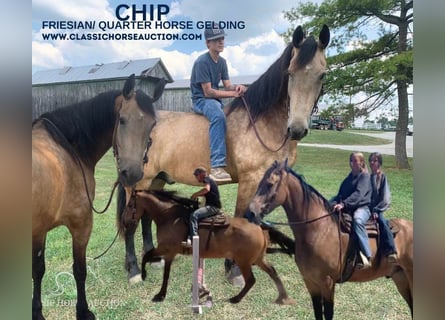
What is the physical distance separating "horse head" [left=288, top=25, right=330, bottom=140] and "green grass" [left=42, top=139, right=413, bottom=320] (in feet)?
1.02

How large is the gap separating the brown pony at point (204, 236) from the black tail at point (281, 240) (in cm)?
6

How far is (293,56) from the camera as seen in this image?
2.78 metres

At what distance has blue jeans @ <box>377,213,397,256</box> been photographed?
9.32 ft

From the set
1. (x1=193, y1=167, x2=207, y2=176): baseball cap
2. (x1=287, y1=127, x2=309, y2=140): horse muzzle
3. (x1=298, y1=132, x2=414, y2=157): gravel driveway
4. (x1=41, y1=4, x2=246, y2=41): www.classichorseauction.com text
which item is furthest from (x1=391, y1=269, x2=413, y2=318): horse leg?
(x1=41, y1=4, x2=246, y2=41): www.classichorseauction.com text

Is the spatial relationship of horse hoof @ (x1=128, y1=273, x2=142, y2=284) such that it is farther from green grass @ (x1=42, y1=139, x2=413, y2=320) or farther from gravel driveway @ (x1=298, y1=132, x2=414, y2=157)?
gravel driveway @ (x1=298, y1=132, x2=414, y2=157)

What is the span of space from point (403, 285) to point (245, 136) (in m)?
1.80

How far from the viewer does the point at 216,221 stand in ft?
9.39

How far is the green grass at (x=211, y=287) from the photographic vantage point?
2.94 meters

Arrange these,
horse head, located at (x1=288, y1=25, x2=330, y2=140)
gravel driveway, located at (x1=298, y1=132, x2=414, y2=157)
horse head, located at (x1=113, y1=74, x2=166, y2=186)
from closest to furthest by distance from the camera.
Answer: horse head, located at (x1=288, y1=25, x2=330, y2=140)
horse head, located at (x1=113, y1=74, x2=166, y2=186)
gravel driveway, located at (x1=298, y1=132, x2=414, y2=157)

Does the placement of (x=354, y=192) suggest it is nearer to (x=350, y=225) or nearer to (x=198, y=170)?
(x=350, y=225)

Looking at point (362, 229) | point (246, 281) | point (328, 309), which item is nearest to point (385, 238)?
point (362, 229)

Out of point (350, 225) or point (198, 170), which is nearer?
point (350, 225)

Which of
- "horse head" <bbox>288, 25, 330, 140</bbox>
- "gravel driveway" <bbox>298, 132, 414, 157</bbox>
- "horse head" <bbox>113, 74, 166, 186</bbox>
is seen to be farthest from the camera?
"gravel driveway" <bbox>298, 132, 414, 157</bbox>

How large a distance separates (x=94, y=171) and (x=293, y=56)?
1.85 meters
